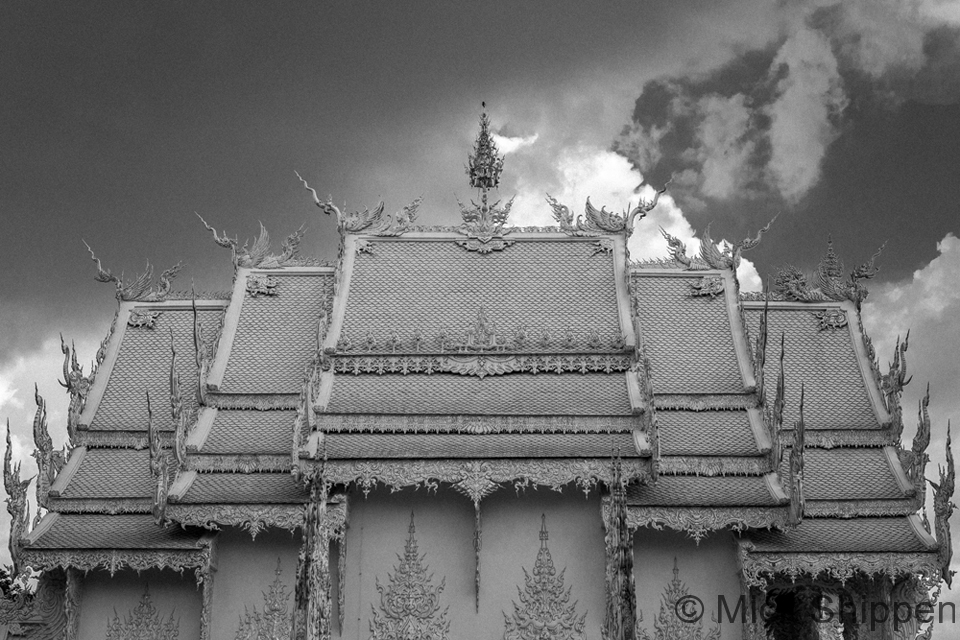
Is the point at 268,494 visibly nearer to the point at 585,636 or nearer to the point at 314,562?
the point at 314,562

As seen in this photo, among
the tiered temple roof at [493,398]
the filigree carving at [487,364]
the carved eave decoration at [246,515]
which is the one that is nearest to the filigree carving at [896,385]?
the tiered temple roof at [493,398]

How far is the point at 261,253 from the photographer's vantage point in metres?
23.7

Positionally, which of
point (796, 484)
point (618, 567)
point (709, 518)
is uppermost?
point (796, 484)

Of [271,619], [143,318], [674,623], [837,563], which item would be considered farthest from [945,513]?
[143,318]

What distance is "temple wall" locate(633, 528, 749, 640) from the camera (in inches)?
745

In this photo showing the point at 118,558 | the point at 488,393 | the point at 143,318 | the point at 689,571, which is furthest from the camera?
the point at 143,318

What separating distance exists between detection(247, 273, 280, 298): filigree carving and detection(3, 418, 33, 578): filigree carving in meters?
5.34

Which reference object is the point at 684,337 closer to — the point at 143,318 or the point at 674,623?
the point at 674,623

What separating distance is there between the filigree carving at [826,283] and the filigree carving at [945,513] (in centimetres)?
409

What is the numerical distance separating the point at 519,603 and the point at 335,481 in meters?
3.45

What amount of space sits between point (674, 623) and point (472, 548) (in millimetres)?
3414

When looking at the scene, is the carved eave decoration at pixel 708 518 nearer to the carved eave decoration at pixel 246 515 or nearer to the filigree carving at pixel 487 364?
the filigree carving at pixel 487 364

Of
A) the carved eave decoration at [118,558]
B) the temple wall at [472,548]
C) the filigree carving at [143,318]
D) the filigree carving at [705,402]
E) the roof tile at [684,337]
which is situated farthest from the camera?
the filigree carving at [143,318]

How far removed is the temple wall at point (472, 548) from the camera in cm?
1855
